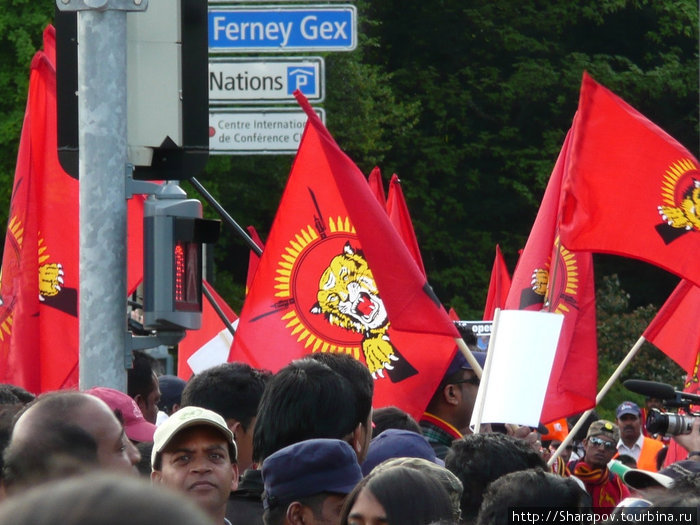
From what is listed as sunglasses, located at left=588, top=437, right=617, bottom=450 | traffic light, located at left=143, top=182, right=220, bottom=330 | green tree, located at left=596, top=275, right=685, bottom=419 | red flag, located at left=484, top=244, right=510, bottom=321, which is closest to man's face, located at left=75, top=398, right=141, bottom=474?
Answer: traffic light, located at left=143, top=182, right=220, bottom=330

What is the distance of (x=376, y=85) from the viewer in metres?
24.2

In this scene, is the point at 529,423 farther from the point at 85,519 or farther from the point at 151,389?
the point at 85,519

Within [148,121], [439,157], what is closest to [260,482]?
[148,121]

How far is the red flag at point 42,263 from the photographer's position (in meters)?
6.55

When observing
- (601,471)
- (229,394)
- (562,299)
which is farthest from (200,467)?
(601,471)

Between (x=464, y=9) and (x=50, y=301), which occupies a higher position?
(x=464, y=9)

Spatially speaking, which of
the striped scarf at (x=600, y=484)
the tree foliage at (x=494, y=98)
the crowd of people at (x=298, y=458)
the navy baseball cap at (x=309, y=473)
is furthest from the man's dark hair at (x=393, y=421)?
the tree foliage at (x=494, y=98)

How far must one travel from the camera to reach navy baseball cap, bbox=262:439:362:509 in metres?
3.41

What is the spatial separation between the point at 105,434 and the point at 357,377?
1.25 meters

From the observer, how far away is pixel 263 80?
8094 millimetres

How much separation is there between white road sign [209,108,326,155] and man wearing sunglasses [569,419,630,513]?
2573mm

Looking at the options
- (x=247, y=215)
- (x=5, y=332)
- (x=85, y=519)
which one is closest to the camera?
(x=85, y=519)

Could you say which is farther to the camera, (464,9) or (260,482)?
(464,9)

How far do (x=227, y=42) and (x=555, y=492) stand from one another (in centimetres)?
521
